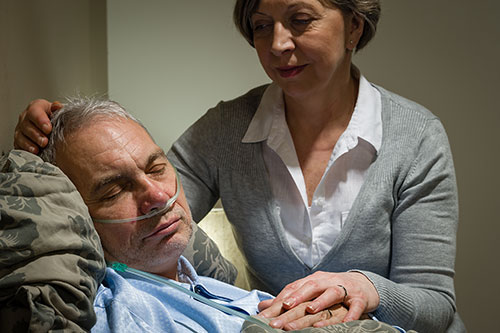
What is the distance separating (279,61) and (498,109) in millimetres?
1424

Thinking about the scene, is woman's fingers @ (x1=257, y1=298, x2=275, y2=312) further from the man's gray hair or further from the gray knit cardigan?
the man's gray hair

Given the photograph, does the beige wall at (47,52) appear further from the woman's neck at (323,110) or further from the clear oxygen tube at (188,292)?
the woman's neck at (323,110)

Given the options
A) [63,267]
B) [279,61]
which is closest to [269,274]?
[279,61]

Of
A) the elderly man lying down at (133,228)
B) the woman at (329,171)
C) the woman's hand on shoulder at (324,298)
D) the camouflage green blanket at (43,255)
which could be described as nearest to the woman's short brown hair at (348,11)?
the woman at (329,171)

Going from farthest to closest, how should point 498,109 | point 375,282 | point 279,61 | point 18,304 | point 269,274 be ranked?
1. point 498,109
2. point 269,274
3. point 279,61
4. point 375,282
5. point 18,304

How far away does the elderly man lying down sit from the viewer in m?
1.20

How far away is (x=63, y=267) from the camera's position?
38.7 inches

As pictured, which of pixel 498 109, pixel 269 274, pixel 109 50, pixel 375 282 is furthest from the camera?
pixel 498 109

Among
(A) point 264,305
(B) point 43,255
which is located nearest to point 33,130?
(B) point 43,255

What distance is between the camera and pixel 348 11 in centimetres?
171

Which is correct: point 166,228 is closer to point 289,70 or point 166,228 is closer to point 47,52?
point 289,70

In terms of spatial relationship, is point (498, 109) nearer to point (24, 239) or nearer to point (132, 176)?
point (132, 176)

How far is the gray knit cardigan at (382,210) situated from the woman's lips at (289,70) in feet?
0.80

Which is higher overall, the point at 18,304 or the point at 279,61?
the point at 279,61
